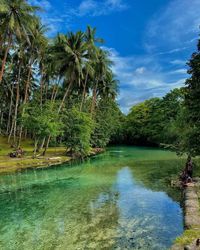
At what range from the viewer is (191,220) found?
11188mm

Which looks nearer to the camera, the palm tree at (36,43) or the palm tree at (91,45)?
the palm tree at (36,43)

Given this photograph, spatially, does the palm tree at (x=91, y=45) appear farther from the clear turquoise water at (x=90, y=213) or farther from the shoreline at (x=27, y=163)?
the clear turquoise water at (x=90, y=213)

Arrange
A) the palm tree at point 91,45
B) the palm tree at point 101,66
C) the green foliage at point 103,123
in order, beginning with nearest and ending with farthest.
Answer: the palm tree at point 91,45, the palm tree at point 101,66, the green foliage at point 103,123

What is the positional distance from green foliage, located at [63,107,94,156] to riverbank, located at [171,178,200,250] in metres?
21.9

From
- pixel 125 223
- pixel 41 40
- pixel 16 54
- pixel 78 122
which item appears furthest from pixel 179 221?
pixel 16 54

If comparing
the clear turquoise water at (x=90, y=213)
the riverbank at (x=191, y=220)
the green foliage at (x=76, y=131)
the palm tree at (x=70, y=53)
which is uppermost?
the palm tree at (x=70, y=53)

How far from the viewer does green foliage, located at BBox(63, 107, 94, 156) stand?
38.2 m

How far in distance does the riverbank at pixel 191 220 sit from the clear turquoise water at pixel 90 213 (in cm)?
47

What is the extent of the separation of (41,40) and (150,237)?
105ft

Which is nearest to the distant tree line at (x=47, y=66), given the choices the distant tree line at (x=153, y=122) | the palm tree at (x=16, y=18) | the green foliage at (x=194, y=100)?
the palm tree at (x=16, y=18)

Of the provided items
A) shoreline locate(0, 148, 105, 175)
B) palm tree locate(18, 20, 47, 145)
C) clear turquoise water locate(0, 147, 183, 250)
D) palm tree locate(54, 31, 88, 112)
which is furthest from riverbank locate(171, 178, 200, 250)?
palm tree locate(18, 20, 47, 145)

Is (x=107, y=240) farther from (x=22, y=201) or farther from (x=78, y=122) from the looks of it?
(x=78, y=122)

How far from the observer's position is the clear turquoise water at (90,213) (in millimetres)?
10039

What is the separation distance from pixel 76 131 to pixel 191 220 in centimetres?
2796
